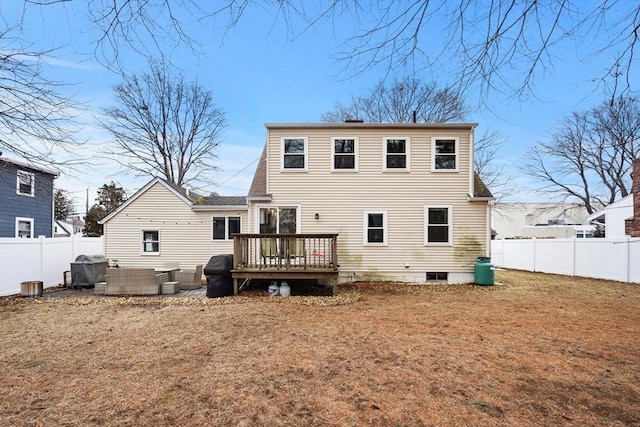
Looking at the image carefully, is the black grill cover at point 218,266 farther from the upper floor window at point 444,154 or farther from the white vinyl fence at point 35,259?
the upper floor window at point 444,154

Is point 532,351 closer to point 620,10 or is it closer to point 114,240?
point 620,10

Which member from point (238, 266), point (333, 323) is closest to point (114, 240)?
point (238, 266)

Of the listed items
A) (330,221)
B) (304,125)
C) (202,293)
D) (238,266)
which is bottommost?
(202,293)

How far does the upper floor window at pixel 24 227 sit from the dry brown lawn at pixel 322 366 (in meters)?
9.38

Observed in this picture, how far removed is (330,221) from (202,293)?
452 cm

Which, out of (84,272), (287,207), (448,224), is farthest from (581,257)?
(84,272)

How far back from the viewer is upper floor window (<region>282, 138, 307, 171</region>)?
456 inches

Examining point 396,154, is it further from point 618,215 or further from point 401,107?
point 618,215

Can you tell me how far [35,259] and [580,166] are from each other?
104ft

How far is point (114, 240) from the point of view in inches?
575

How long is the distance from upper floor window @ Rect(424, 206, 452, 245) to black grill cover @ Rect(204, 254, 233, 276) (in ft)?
20.9

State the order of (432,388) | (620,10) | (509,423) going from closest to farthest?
(620,10) → (509,423) → (432,388)

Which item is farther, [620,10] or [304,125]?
[304,125]

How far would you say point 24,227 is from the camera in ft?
49.9
